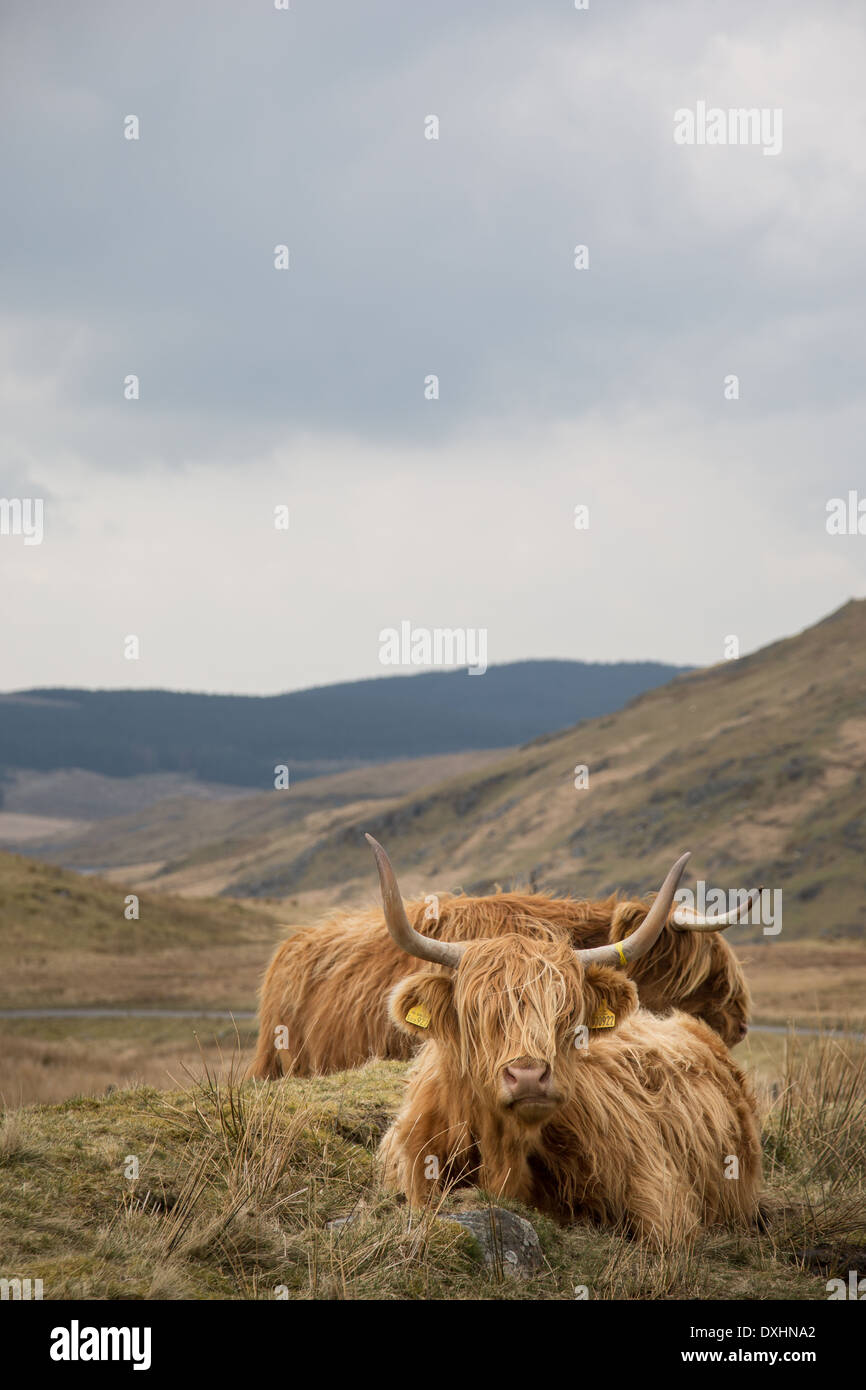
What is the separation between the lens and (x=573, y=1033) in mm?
5750

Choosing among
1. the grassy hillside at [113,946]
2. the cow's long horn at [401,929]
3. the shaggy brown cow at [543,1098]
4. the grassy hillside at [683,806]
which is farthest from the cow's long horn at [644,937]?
the grassy hillside at [683,806]

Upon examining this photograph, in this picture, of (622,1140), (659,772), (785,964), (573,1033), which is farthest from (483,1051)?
(659,772)

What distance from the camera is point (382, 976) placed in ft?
29.8

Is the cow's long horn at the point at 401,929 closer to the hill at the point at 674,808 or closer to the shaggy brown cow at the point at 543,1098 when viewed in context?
the shaggy brown cow at the point at 543,1098

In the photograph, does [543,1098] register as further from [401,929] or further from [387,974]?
[387,974]

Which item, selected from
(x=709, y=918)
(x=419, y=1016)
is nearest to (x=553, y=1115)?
(x=419, y=1016)

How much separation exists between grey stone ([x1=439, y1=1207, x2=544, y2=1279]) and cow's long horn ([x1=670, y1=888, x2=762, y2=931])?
6.56ft

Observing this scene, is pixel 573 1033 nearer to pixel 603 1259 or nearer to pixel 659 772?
pixel 603 1259

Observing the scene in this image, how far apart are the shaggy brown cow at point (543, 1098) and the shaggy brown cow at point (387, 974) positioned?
1085mm

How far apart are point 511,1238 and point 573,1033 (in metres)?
0.89

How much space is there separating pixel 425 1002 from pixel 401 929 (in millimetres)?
490

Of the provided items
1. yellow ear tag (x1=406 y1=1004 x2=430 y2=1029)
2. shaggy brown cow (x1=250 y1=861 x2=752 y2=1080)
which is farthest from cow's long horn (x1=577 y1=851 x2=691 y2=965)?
shaggy brown cow (x1=250 y1=861 x2=752 y2=1080)
